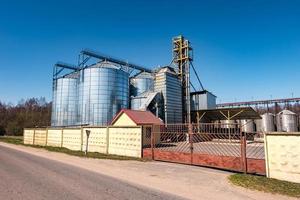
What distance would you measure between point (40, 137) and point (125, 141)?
1736 centimetres

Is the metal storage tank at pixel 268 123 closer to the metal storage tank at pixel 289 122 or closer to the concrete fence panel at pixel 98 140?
the metal storage tank at pixel 289 122

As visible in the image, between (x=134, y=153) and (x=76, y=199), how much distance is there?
31.6 feet

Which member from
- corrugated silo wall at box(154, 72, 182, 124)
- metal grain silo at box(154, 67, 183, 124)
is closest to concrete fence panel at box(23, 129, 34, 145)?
metal grain silo at box(154, 67, 183, 124)

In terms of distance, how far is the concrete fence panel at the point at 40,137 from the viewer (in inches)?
1120

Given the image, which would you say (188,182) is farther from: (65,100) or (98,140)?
(65,100)

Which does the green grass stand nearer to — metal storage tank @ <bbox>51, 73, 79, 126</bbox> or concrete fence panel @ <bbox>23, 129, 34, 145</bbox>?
concrete fence panel @ <bbox>23, 129, 34, 145</bbox>

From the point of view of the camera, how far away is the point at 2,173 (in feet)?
32.1

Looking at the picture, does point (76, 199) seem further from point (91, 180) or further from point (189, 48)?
point (189, 48)

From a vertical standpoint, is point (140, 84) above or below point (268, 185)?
above

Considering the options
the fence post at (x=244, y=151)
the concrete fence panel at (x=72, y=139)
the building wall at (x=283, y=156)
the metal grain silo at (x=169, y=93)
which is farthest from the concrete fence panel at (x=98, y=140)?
the metal grain silo at (x=169, y=93)

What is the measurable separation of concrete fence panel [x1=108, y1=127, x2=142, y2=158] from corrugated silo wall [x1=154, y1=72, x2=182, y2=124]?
49.3 feet

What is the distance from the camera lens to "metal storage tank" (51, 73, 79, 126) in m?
41.8

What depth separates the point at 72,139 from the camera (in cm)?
2234

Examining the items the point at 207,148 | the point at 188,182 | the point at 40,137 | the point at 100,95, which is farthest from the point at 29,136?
the point at 188,182
